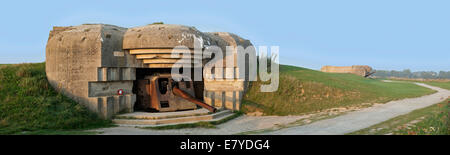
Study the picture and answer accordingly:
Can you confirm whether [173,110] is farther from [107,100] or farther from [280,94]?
[280,94]

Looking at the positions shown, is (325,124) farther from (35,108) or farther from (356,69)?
(356,69)

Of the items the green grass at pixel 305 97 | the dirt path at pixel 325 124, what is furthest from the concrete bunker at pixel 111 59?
the green grass at pixel 305 97

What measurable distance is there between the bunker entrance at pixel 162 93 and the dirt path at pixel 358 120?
18.3 ft

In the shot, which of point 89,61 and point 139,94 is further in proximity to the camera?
point 139,94

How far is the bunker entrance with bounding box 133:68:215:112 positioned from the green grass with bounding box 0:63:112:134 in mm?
2368

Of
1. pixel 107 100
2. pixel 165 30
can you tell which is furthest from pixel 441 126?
pixel 107 100

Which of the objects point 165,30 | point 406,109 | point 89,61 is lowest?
point 406,109

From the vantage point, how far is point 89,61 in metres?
10.6

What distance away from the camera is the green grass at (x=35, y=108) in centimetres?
876

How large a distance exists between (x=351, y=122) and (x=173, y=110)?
24.4 feet

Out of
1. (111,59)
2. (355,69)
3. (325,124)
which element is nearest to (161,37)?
(111,59)

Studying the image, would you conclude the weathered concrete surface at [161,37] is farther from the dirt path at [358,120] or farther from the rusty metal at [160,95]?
the dirt path at [358,120]

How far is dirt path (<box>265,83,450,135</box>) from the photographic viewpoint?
23.1ft

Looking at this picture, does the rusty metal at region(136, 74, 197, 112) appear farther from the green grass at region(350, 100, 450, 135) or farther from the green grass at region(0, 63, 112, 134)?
the green grass at region(350, 100, 450, 135)
